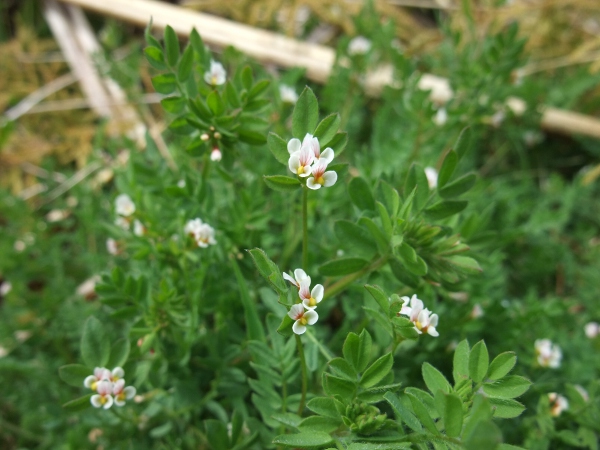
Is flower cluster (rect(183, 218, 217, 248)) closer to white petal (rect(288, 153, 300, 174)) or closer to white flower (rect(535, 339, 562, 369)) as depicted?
white petal (rect(288, 153, 300, 174))


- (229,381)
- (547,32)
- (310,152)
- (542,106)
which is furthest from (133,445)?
(547,32)

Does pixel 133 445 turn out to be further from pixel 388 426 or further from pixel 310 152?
pixel 310 152

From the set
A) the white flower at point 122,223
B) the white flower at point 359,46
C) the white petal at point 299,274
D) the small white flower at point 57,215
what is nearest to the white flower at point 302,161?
the white petal at point 299,274

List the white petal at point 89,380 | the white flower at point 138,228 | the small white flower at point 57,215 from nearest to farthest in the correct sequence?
1. the white petal at point 89,380
2. the white flower at point 138,228
3. the small white flower at point 57,215

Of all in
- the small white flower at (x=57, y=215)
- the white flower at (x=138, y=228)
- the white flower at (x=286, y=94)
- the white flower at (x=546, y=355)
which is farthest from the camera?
the small white flower at (x=57, y=215)

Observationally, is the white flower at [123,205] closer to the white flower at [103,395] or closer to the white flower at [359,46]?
the white flower at [103,395]
